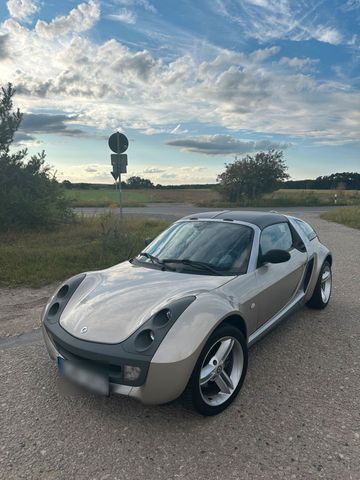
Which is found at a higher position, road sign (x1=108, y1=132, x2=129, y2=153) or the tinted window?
road sign (x1=108, y1=132, x2=129, y2=153)

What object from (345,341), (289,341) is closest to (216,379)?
(289,341)

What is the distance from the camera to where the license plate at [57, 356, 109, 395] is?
248 cm

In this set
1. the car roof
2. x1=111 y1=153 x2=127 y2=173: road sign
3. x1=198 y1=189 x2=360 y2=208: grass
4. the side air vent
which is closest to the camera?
the car roof

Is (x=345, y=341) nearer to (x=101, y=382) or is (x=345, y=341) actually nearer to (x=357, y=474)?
(x=357, y=474)

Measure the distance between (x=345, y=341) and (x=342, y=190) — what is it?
37348mm

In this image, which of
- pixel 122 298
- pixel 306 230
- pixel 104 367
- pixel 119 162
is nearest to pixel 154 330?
pixel 104 367

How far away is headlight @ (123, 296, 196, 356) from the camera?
95.6 inches

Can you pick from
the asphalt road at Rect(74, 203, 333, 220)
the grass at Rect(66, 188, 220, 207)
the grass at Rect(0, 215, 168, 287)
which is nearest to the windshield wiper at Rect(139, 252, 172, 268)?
the grass at Rect(0, 215, 168, 287)

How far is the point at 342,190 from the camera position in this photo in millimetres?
37750

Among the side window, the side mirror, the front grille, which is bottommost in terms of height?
the front grille

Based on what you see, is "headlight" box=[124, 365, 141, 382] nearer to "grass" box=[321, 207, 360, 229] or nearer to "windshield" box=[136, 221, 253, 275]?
"windshield" box=[136, 221, 253, 275]

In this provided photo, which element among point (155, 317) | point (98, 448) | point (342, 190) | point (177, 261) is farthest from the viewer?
point (342, 190)

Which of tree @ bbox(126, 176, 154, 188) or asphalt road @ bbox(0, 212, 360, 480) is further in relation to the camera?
tree @ bbox(126, 176, 154, 188)

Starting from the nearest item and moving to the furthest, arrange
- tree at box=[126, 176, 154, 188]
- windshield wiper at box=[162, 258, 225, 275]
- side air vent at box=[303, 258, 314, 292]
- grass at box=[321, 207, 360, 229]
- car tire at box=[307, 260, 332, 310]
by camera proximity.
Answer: windshield wiper at box=[162, 258, 225, 275]
side air vent at box=[303, 258, 314, 292]
car tire at box=[307, 260, 332, 310]
grass at box=[321, 207, 360, 229]
tree at box=[126, 176, 154, 188]
